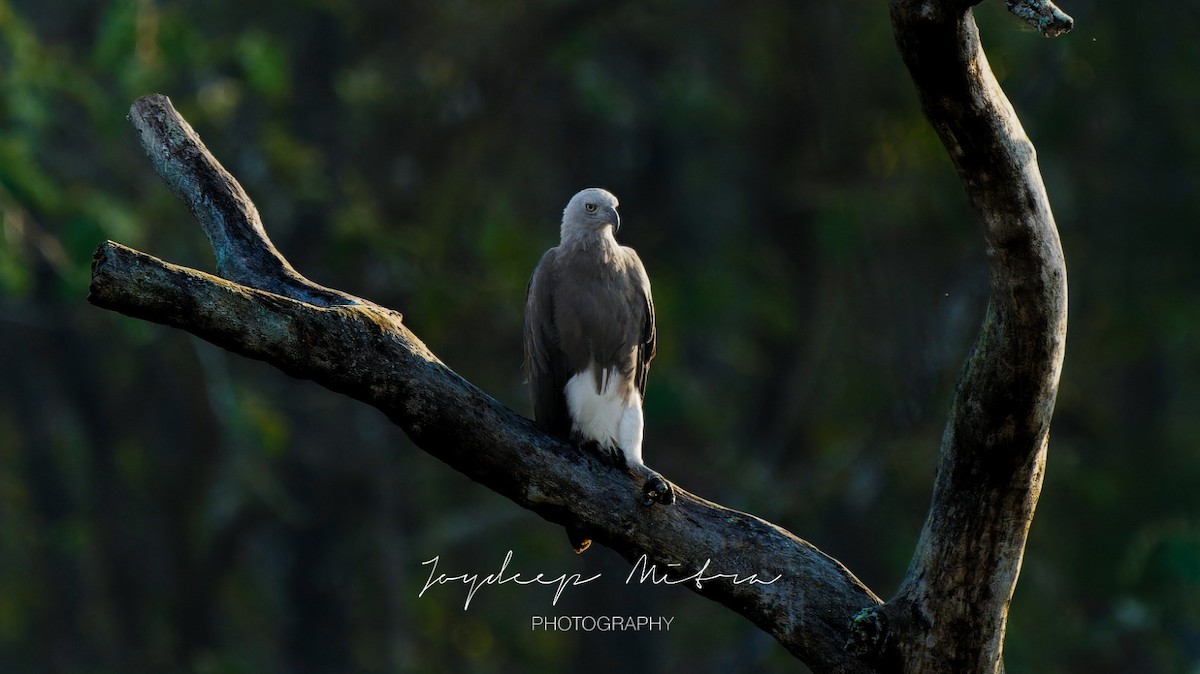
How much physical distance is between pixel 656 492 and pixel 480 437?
57 centimetres

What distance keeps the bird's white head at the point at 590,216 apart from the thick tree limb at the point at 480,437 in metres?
1.45

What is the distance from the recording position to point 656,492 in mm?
4586

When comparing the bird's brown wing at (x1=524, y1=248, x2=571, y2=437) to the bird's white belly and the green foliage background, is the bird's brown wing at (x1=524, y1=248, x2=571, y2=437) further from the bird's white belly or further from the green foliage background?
the green foliage background

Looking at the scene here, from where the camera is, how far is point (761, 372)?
15062 mm

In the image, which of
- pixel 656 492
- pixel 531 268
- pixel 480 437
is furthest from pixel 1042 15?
pixel 531 268

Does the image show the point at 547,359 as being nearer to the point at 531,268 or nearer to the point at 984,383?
the point at 984,383

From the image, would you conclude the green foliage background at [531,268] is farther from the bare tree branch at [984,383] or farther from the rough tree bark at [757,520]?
the bare tree branch at [984,383]

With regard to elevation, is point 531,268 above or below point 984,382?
above

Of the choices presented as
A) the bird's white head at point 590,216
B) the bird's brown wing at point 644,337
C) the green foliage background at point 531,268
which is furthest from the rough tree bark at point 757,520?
the green foliage background at point 531,268

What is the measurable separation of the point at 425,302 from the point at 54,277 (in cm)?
278

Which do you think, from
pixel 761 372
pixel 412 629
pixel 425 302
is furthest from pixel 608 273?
pixel 761 372

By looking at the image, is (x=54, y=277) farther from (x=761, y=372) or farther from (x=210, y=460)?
(x=761, y=372)

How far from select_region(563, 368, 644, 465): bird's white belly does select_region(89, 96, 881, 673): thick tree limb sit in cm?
80

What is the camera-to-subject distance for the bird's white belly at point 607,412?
5.52 m
